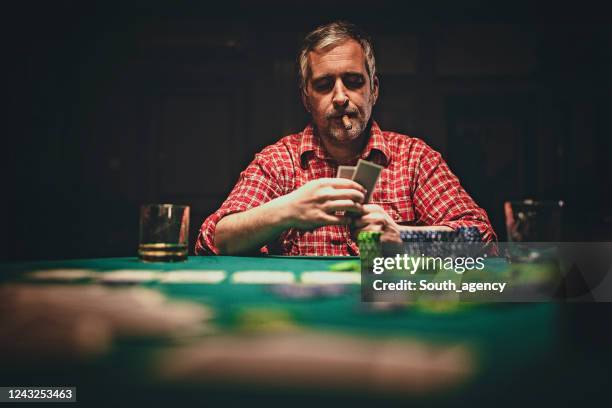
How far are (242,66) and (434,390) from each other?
5.89 metres

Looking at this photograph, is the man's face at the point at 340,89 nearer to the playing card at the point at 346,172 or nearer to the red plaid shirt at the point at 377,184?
the red plaid shirt at the point at 377,184

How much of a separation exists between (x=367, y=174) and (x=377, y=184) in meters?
0.87

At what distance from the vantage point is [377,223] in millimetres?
1562

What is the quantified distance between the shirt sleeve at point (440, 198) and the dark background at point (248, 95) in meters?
3.64

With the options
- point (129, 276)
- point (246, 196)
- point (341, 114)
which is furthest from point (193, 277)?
point (341, 114)

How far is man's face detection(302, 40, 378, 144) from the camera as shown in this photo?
228 cm

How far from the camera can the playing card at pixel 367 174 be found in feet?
4.90

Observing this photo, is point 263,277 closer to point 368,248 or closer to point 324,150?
point 368,248

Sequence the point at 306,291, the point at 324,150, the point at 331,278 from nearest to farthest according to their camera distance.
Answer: the point at 306,291 < the point at 331,278 < the point at 324,150

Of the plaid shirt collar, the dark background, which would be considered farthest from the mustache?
the dark background

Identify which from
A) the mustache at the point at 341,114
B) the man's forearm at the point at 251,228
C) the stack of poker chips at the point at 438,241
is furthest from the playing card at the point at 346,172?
the mustache at the point at 341,114

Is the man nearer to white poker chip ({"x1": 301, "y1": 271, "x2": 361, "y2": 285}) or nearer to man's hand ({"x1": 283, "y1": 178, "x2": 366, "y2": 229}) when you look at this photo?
man's hand ({"x1": 283, "y1": 178, "x2": 366, "y2": 229})

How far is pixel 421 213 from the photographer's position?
2338mm

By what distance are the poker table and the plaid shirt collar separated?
5.26ft
